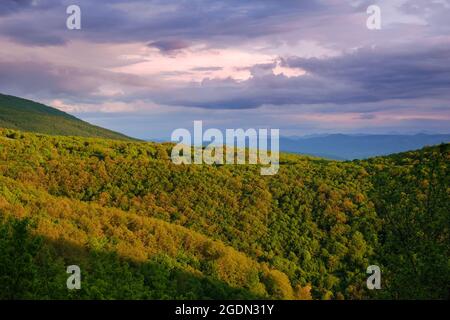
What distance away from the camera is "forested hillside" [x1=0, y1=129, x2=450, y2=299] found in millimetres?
19234

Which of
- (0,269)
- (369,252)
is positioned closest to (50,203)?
(0,269)

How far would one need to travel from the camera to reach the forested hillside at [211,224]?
19.2 m

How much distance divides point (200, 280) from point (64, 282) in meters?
8.69

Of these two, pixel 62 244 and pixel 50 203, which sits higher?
pixel 50 203

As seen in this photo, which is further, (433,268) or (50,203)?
(50,203)

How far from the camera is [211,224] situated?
36.6 meters

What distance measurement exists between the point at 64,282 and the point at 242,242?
18.0 m

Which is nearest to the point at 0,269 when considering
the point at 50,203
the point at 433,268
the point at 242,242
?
the point at 50,203
